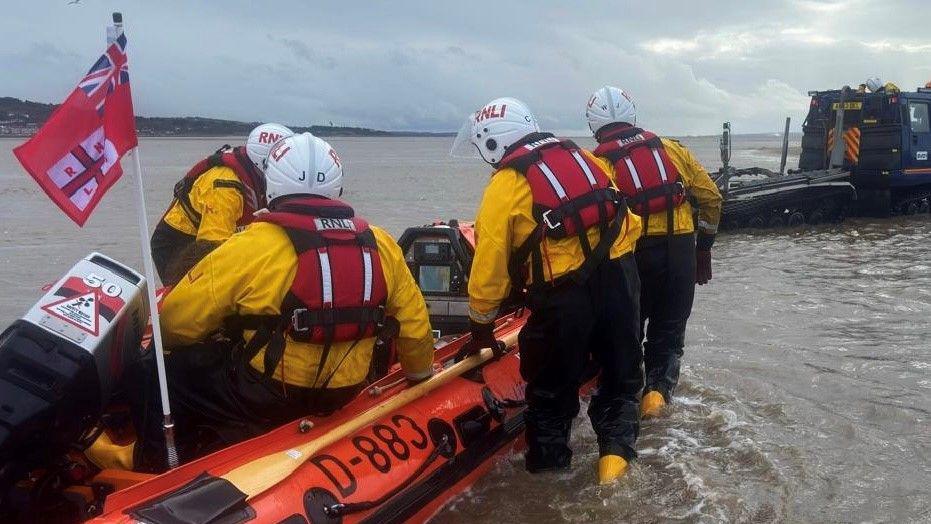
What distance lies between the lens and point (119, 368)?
10.1 ft

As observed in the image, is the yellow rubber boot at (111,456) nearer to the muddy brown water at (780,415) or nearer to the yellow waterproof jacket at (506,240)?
the muddy brown water at (780,415)

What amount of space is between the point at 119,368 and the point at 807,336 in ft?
18.2

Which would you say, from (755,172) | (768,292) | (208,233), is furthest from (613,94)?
(755,172)

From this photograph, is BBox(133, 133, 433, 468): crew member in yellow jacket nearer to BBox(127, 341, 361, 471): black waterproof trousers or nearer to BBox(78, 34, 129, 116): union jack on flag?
BBox(127, 341, 361, 471): black waterproof trousers

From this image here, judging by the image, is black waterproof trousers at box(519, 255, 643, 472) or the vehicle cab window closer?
black waterproof trousers at box(519, 255, 643, 472)

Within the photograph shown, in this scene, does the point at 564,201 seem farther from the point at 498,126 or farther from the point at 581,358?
the point at 581,358

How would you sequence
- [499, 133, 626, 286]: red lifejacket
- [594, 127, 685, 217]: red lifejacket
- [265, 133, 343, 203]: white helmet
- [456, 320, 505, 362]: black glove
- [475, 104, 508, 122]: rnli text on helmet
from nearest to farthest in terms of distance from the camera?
[265, 133, 343, 203]: white helmet, [499, 133, 626, 286]: red lifejacket, [475, 104, 508, 122]: rnli text on helmet, [456, 320, 505, 362]: black glove, [594, 127, 685, 217]: red lifejacket

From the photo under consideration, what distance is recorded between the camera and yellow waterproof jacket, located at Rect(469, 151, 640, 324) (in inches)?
141

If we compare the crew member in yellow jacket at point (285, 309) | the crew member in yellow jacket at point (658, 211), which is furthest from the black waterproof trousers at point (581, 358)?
the crew member in yellow jacket at point (658, 211)

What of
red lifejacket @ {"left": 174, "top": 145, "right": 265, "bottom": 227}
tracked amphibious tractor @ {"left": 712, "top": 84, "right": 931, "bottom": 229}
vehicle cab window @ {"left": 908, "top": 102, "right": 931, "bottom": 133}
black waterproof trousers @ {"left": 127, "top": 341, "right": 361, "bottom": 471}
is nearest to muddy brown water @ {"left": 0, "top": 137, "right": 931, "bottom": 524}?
black waterproof trousers @ {"left": 127, "top": 341, "right": 361, "bottom": 471}

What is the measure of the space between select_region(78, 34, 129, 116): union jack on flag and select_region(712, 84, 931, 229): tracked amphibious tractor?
12151 mm

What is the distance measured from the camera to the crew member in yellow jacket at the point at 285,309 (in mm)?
2963

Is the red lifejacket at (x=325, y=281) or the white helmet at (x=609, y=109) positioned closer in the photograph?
the red lifejacket at (x=325, y=281)

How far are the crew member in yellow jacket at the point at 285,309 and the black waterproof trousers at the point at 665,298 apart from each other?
5.79 feet
